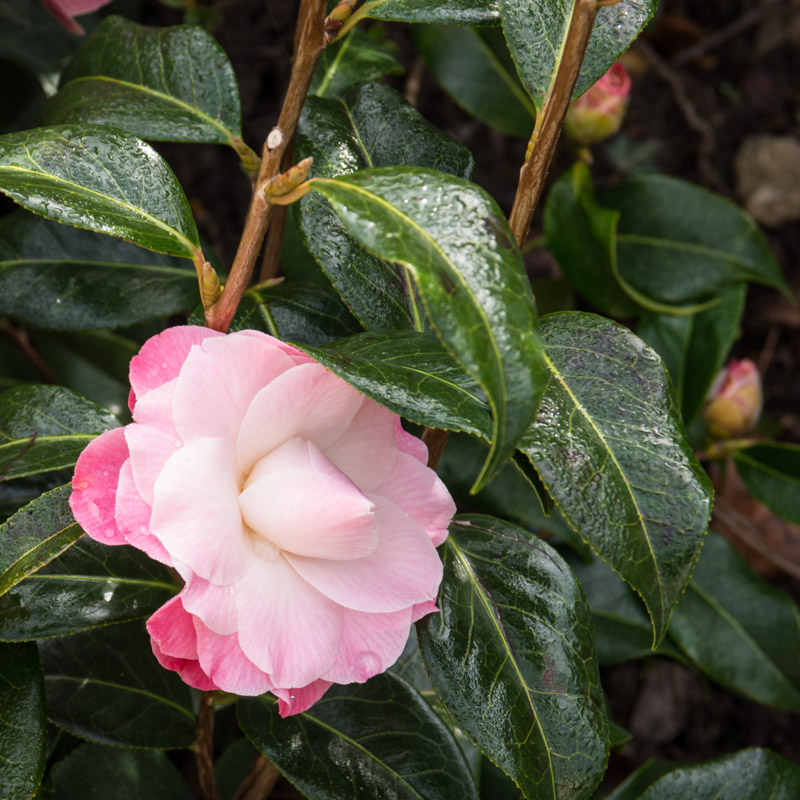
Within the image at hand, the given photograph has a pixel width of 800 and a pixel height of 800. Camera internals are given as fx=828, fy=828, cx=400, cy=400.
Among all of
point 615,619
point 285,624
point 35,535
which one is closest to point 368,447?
point 285,624

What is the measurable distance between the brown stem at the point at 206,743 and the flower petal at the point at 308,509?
0.28 meters

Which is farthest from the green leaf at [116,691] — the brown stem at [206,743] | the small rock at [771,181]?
the small rock at [771,181]

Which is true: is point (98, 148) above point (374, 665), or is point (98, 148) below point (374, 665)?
above

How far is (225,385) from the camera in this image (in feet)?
1.86

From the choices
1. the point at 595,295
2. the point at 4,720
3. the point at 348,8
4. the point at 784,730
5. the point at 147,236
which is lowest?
the point at 784,730

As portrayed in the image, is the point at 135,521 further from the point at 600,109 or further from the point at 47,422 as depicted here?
the point at 600,109

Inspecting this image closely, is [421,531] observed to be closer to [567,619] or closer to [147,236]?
[567,619]

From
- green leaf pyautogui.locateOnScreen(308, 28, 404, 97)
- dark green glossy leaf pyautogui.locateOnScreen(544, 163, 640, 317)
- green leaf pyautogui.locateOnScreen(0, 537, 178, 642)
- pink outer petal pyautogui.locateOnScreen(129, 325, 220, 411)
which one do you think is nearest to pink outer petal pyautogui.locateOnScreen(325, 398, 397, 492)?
pink outer petal pyautogui.locateOnScreen(129, 325, 220, 411)

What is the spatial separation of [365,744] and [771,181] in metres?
1.53

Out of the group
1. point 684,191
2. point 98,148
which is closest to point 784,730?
point 684,191

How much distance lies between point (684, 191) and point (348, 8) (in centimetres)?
98

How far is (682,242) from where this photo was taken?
4.85ft

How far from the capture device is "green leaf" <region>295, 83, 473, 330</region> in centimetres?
74

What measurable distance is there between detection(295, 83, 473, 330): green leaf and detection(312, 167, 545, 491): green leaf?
0.64 feet
